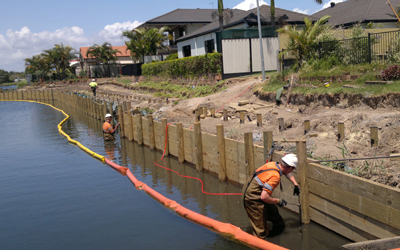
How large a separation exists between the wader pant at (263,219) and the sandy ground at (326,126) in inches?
68.9

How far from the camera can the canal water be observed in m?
8.38

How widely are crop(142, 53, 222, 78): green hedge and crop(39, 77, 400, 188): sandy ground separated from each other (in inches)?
243

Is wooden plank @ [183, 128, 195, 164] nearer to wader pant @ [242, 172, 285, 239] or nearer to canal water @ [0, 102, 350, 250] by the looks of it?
canal water @ [0, 102, 350, 250]

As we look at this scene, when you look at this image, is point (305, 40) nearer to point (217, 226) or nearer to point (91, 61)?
point (217, 226)

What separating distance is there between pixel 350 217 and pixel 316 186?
94 centimetres

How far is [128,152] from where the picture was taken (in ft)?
57.7

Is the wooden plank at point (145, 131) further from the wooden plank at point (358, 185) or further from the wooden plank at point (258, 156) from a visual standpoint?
the wooden plank at point (358, 185)

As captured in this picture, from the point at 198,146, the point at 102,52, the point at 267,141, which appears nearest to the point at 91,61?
the point at 102,52

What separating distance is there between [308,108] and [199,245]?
30.6 ft

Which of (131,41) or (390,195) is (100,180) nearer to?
(390,195)

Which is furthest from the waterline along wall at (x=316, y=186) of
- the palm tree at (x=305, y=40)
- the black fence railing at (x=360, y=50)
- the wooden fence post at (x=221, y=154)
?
the palm tree at (x=305, y=40)

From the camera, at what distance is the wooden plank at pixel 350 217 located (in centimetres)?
643

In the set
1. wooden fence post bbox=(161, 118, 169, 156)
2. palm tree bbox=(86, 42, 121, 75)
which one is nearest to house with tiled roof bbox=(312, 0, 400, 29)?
wooden fence post bbox=(161, 118, 169, 156)

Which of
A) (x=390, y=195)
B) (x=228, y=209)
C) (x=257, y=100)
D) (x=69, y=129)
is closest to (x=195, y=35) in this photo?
(x=69, y=129)
